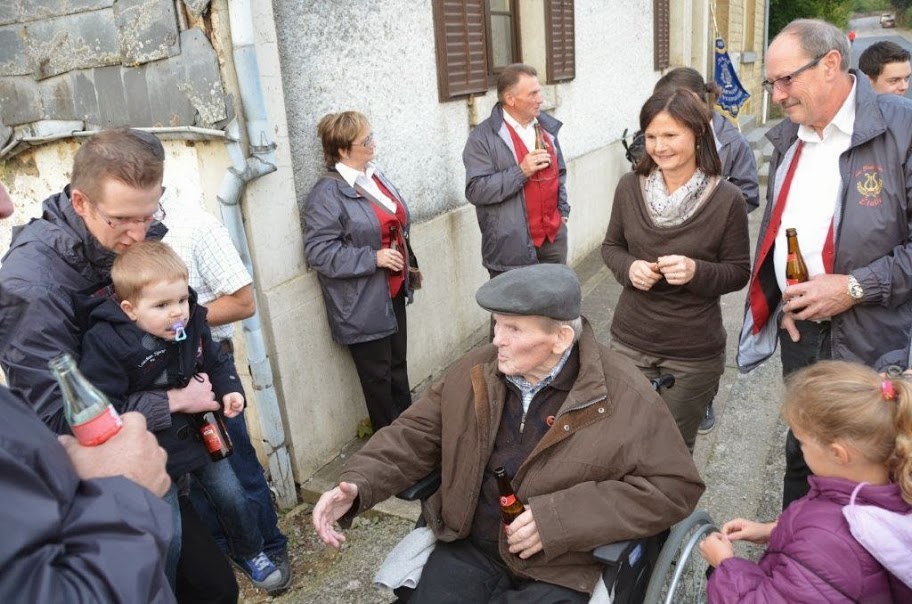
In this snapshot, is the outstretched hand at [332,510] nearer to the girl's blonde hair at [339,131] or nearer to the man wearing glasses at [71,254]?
the man wearing glasses at [71,254]

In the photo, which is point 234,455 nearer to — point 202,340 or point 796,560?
point 202,340

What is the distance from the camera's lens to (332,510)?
2.21m

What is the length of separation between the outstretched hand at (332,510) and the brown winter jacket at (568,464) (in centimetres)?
3

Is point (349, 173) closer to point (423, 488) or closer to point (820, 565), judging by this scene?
point (423, 488)

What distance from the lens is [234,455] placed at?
3020 mm

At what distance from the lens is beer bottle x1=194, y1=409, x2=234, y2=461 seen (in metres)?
2.52

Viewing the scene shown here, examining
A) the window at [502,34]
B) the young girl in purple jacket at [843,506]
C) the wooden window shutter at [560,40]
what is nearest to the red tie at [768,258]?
the young girl in purple jacket at [843,506]

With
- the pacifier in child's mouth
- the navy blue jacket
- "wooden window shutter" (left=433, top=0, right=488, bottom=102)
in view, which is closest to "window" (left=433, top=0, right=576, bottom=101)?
"wooden window shutter" (left=433, top=0, right=488, bottom=102)

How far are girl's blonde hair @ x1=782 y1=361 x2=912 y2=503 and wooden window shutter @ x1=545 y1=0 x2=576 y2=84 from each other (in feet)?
Answer: 16.8

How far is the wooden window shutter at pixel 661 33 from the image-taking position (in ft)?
31.5

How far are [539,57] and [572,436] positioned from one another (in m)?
5.01

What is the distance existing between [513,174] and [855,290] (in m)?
2.31

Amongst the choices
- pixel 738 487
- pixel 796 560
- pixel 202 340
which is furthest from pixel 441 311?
pixel 796 560

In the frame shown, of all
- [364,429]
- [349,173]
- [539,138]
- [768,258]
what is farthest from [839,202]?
[364,429]
